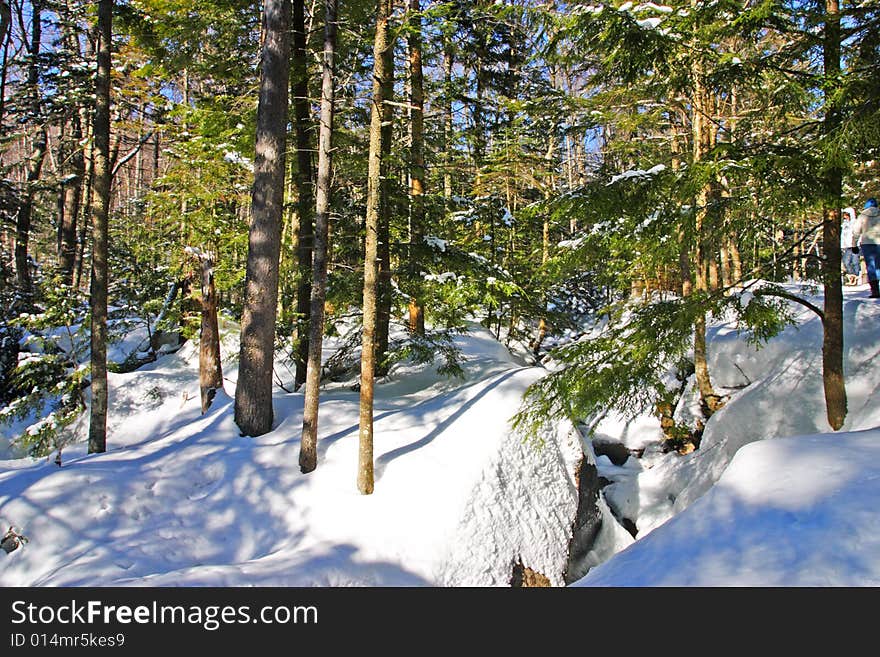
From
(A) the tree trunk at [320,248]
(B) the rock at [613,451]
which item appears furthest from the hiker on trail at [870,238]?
(A) the tree trunk at [320,248]

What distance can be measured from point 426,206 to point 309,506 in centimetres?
604

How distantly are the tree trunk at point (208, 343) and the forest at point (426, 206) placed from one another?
0.04 metres

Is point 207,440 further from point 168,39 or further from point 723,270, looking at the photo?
point 723,270

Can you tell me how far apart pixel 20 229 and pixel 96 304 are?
11.8m

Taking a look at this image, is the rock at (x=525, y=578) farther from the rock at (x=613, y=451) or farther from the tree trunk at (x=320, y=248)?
the rock at (x=613, y=451)

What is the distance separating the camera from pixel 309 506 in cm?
650

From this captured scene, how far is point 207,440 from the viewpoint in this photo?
7648 millimetres

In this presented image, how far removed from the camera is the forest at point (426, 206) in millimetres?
5137

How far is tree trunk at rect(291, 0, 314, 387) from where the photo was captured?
9.31 metres

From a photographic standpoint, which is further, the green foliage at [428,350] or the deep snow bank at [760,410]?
the green foliage at [428,350]

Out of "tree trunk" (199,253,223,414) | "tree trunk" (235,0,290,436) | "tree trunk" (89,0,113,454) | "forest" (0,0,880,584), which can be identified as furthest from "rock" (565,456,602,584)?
"tree trunk" (89,0,113,454)

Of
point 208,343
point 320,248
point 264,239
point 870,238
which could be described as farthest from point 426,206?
point 870,238
